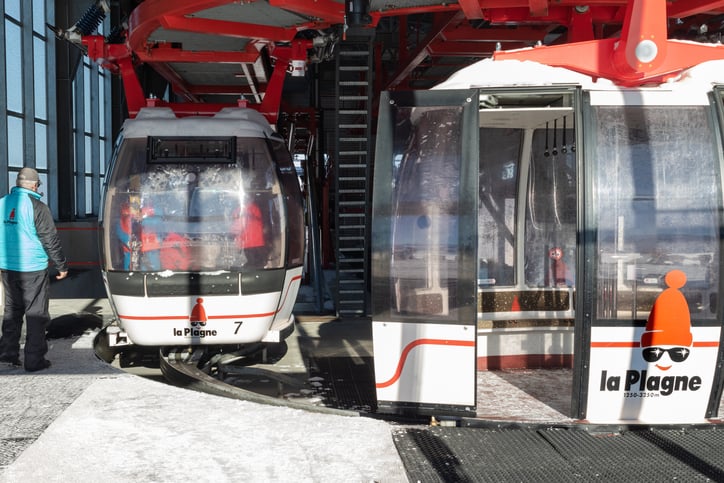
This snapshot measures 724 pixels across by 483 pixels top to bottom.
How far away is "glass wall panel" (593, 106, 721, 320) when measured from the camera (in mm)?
5441

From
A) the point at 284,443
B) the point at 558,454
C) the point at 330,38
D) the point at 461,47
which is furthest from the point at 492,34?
the point at 284,443

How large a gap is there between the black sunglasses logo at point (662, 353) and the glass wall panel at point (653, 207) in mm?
233

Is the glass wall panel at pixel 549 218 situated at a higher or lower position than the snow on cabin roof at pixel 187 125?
lower

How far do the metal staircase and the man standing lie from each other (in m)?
5.40

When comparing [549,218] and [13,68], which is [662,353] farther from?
[13,68]

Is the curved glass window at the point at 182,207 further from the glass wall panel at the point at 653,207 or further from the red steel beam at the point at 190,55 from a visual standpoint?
the glass wall panel at the point at 653,207

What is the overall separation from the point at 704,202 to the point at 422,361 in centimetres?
205

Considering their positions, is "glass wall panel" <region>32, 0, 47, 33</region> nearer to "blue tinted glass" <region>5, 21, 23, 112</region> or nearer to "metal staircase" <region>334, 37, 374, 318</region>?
"blue tinted glass" <region>5, 21, 23, 112</region>

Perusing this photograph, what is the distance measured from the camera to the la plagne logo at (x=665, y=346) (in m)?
5.43

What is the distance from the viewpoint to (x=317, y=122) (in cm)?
1747

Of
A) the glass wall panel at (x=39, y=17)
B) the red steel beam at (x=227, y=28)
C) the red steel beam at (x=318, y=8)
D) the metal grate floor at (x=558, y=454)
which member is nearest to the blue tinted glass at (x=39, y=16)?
the glass wall panel at (x=39, y=17)

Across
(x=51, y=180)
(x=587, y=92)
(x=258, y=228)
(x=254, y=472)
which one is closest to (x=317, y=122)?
(x=51, y=180)

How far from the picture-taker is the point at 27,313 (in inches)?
Result: 285

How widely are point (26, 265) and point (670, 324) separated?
509cm
